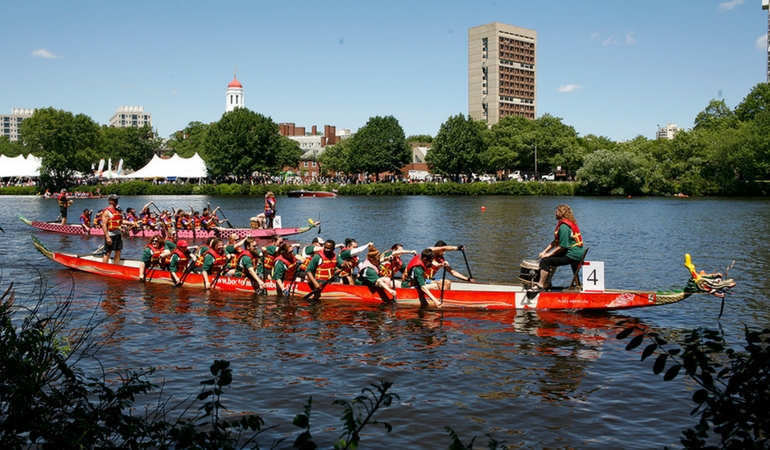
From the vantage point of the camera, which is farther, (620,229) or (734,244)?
(620,229)

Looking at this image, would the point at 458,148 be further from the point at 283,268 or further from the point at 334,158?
the point at 283,268

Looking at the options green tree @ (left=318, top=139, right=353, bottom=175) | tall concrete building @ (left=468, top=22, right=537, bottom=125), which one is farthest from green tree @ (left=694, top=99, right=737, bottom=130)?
tall concrete building @ (left=468, top=22, right=537, bottom=125)

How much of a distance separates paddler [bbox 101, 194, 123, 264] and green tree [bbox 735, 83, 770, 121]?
8991 cm

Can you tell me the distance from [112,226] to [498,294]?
12.5 metres

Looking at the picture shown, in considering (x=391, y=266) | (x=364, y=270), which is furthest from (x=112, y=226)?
(x=391, y=266)

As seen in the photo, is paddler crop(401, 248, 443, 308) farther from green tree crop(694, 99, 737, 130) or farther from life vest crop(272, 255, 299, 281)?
green tree crop(694, 99, 737, 130)

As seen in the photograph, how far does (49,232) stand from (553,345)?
34.2m

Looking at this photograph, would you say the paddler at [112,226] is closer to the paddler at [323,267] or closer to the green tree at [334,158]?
the paddler at [323,267]

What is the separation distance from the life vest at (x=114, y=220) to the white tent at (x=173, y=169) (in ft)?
232

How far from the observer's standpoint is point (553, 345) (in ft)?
43.4

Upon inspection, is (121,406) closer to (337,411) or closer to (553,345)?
(337,411)

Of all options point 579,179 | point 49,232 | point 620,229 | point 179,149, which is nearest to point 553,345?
point 620,229

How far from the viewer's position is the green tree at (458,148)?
101m

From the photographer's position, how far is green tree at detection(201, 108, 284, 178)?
97.4m
